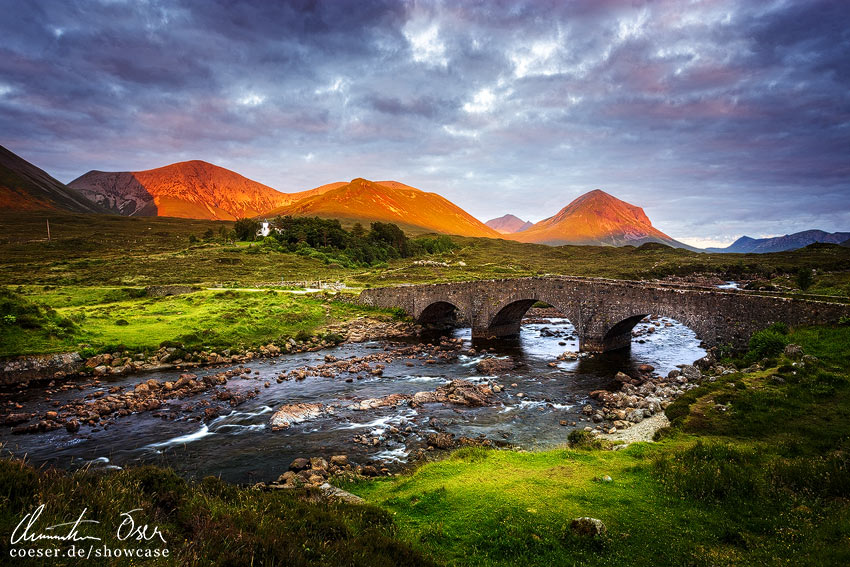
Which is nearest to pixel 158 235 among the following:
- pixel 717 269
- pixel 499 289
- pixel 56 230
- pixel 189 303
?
pixel 56 230

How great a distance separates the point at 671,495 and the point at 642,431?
6.95 meters

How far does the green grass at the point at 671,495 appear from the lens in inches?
306

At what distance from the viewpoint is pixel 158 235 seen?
15300cm

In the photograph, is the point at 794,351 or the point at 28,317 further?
the point at 28,317

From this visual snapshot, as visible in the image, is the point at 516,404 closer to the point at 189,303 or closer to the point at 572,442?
the point at 572,442

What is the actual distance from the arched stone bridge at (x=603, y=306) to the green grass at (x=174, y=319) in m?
7.92

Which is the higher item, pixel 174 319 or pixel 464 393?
pixel 174 319

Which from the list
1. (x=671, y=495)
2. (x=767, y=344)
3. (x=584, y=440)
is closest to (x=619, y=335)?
(x=767, y=344)

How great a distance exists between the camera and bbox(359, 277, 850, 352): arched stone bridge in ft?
76.6

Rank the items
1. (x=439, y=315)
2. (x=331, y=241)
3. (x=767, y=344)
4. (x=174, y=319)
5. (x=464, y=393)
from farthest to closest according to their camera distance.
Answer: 1. (x=331, y=241)
2. (x=439, y=315)
3. (x=174, y=319)
4. (x=464, y=393)
5. (x=767, y=344)

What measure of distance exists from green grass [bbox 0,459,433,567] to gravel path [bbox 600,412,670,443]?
10.9 m

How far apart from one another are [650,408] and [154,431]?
23353 mm

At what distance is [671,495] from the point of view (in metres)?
9.80

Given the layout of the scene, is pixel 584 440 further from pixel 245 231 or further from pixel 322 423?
pixel 245 231
